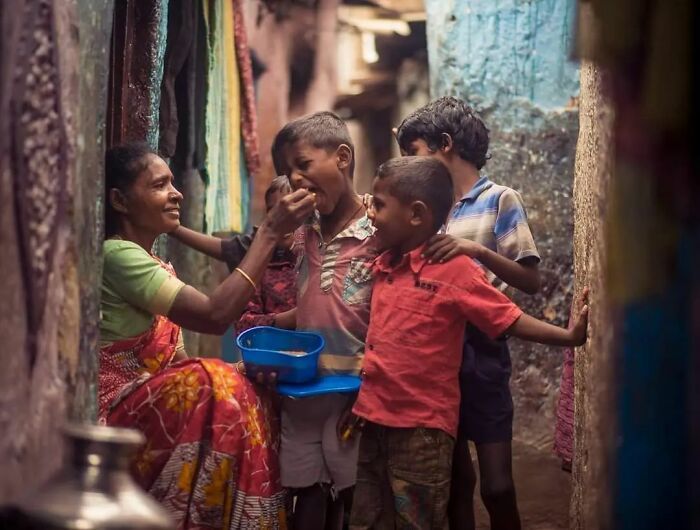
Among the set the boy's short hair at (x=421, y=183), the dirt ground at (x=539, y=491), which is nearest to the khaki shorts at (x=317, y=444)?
the boy's short hair at (x=421, y=183)

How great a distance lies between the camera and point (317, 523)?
10.0 ft

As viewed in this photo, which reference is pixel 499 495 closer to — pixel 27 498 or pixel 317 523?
pixel 317 523

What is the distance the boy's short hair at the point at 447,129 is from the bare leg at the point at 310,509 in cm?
125

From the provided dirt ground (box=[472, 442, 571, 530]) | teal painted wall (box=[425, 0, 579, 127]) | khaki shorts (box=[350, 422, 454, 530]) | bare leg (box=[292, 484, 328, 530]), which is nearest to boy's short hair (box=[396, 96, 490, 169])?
khaki shorts (box=[350, 422, 454, 530])

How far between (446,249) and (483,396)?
0.58 m

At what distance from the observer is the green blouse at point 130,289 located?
2.89 meters

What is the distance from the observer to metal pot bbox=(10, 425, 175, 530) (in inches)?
65.2

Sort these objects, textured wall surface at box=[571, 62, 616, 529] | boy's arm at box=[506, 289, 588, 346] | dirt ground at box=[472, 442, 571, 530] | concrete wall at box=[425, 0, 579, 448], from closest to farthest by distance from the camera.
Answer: textured wall surface at box=[571, 62, 616, 529], boy's arm at box=[506, 289, 588, 346], dirt ground at box=[472, 442, 571, 530], concrete wall at box=[425, 0, 579, 448]

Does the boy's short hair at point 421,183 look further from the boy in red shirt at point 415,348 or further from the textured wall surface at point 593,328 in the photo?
the textured wall surface at point 593,328

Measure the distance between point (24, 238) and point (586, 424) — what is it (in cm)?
162

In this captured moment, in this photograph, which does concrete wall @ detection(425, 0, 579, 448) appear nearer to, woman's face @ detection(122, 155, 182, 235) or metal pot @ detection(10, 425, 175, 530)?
woman's face @ detection(122, 155, 182, 235)

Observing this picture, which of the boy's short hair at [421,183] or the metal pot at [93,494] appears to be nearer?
the metal pot at [93,494]

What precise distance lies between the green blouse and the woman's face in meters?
0.17

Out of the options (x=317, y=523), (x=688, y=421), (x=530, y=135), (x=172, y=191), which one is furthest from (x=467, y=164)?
(x=530, y=135)
